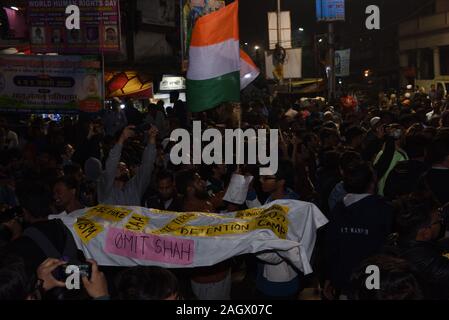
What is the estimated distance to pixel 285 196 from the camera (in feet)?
19.5

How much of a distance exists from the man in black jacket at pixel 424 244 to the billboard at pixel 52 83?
11.0m

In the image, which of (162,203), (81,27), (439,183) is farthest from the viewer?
(81,27)

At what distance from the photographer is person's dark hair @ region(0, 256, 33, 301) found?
9.57 feet

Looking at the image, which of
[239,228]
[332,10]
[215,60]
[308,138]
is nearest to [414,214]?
[239,228]

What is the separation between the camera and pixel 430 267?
11.5 feet

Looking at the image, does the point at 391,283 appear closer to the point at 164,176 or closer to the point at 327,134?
the point at 164,176

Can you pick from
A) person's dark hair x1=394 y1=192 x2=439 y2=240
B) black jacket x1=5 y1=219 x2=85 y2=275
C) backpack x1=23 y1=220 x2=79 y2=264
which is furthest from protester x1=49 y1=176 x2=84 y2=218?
person's dark hair x1=394 y1=192 x2=439 y2=240

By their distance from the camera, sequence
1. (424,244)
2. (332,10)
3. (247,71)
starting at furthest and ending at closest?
(332,10) → (247,71) → (424,244)

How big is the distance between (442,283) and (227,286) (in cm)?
261

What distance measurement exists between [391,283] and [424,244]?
922 mm

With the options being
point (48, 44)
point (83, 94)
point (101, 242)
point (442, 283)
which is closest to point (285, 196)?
point (101, 242)

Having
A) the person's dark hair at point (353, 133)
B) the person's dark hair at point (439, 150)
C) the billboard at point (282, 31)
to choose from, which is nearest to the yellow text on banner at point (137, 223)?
the person's dark hair at point (439, 150)

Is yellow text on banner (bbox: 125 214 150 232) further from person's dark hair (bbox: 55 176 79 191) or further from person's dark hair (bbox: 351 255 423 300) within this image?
person's dark hair (bbox: 351 255 423 300)
